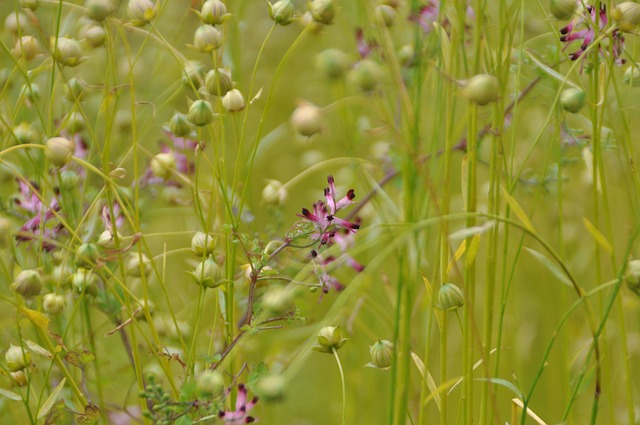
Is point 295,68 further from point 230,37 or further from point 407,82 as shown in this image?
point 407,82

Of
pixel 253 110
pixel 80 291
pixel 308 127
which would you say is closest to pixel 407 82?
pixel 308 127

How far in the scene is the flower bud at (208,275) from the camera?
854 millimetres

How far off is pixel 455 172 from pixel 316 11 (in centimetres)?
131

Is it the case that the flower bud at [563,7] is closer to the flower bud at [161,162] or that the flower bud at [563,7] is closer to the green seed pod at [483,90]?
the green seed pod at [483,90]

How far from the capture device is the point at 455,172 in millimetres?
2078

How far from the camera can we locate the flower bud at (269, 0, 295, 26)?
0.91 metres

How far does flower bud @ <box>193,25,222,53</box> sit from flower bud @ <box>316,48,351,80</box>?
0.23m

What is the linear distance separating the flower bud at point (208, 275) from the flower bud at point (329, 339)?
11 cm

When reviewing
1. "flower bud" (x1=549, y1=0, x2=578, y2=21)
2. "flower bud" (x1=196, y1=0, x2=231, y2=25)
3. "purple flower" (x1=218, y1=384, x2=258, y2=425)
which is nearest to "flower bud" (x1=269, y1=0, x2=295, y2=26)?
"flower bud" (x1=196, y1=0, x2=231, y2=25)

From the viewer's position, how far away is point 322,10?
0.80 metres

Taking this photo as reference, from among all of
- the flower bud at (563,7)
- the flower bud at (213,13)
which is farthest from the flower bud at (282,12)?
the flower bud at (563,7)

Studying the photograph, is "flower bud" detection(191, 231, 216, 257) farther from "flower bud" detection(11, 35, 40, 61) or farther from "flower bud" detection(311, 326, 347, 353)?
"flower bud" detection(11, 35, 40, 61)

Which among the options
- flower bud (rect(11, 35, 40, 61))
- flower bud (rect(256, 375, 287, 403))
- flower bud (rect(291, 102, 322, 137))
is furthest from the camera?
flower bud (rect(11, 35, 40, 61))

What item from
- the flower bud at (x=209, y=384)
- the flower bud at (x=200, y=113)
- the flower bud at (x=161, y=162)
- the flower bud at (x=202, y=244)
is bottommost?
the flower bud at (x=209, y=384)
